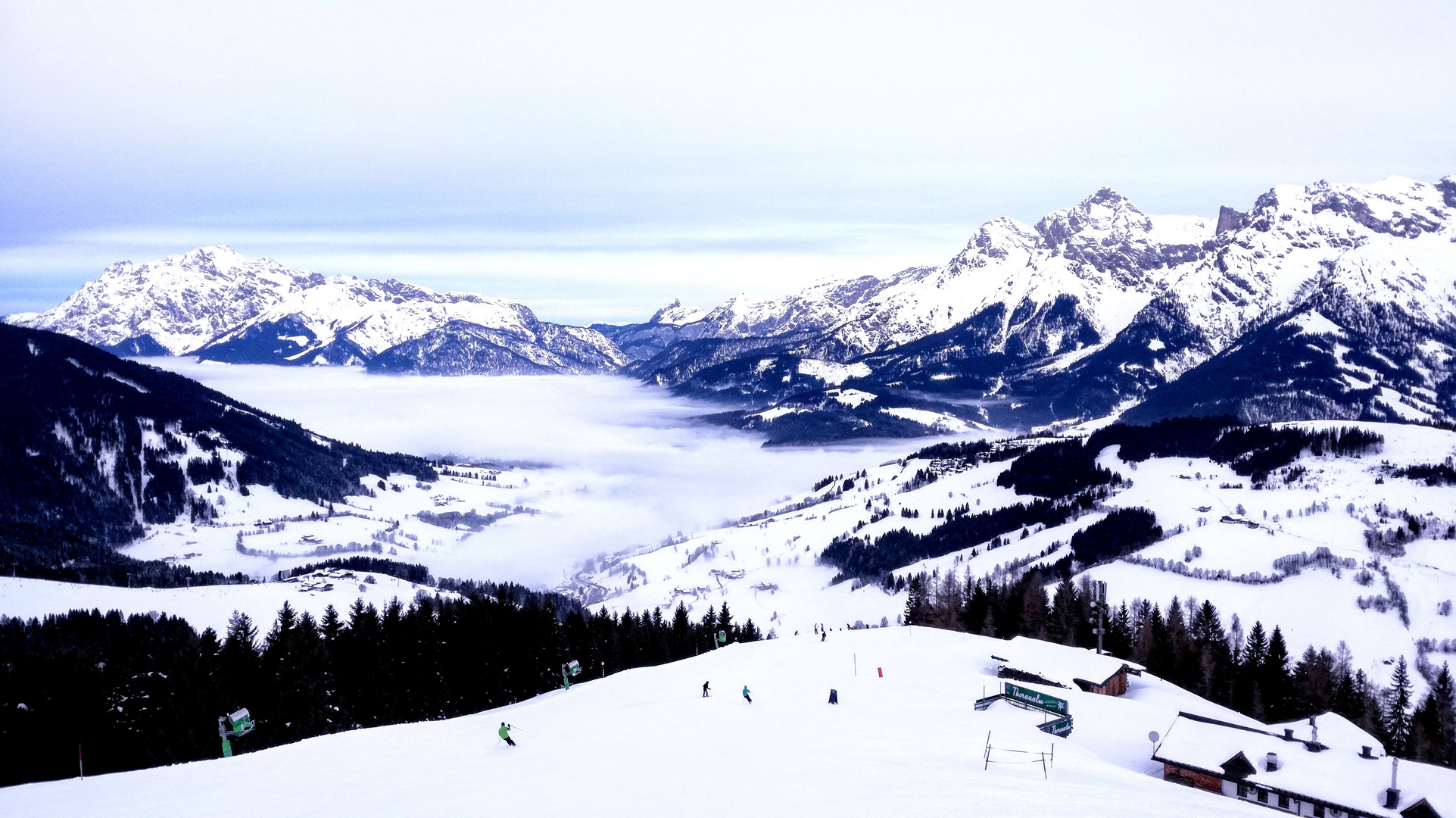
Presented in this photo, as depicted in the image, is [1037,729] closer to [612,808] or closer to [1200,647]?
[612,808]

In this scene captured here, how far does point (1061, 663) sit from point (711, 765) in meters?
46.8

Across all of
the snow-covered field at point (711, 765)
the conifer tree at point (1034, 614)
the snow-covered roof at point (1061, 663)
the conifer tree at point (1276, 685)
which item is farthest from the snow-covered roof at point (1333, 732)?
the conifer tree at point (1034, 614)

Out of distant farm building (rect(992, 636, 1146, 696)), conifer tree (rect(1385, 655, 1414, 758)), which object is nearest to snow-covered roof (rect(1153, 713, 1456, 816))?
distant farm building (rect(992, 636, 1146, 696))

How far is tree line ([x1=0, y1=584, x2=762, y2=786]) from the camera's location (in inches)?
2379

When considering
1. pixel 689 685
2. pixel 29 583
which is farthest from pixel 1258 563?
pixel 29 583

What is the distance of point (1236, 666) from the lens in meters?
97.1

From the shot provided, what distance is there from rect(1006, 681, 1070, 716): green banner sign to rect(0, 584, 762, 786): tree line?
43.5 meters

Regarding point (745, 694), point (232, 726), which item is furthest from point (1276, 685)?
point (232, 726)

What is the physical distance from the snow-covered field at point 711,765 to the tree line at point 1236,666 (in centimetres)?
2420

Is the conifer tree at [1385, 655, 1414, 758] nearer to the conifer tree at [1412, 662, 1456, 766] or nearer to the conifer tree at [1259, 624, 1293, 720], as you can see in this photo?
the conifer tree at [1412, 662, 1456, 766]

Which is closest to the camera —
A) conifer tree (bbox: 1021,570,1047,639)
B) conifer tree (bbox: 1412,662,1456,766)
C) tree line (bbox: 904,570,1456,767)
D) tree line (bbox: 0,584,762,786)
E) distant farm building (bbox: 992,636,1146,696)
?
tree line (bbox: 0,584,762,786)

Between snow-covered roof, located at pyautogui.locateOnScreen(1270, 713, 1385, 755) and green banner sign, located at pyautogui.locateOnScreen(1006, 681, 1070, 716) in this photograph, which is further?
green banner sign, located at pyautogui.locateOnScreen(1006, 681, 1070, 716)

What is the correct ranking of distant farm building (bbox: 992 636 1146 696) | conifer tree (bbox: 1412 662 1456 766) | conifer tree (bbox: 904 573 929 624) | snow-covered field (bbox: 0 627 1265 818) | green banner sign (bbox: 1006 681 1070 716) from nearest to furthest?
snow-covered field (bbox: 0 627 1265 818), green banner sign (bbox: 1006 681 1070 716), distant farm building (bbox: 992 636 1146 696), conifer tree (bbox: 1412 662 1456 766), conifer tree (bbox: 904 573 929 624)

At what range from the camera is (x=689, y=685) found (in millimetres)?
67375
